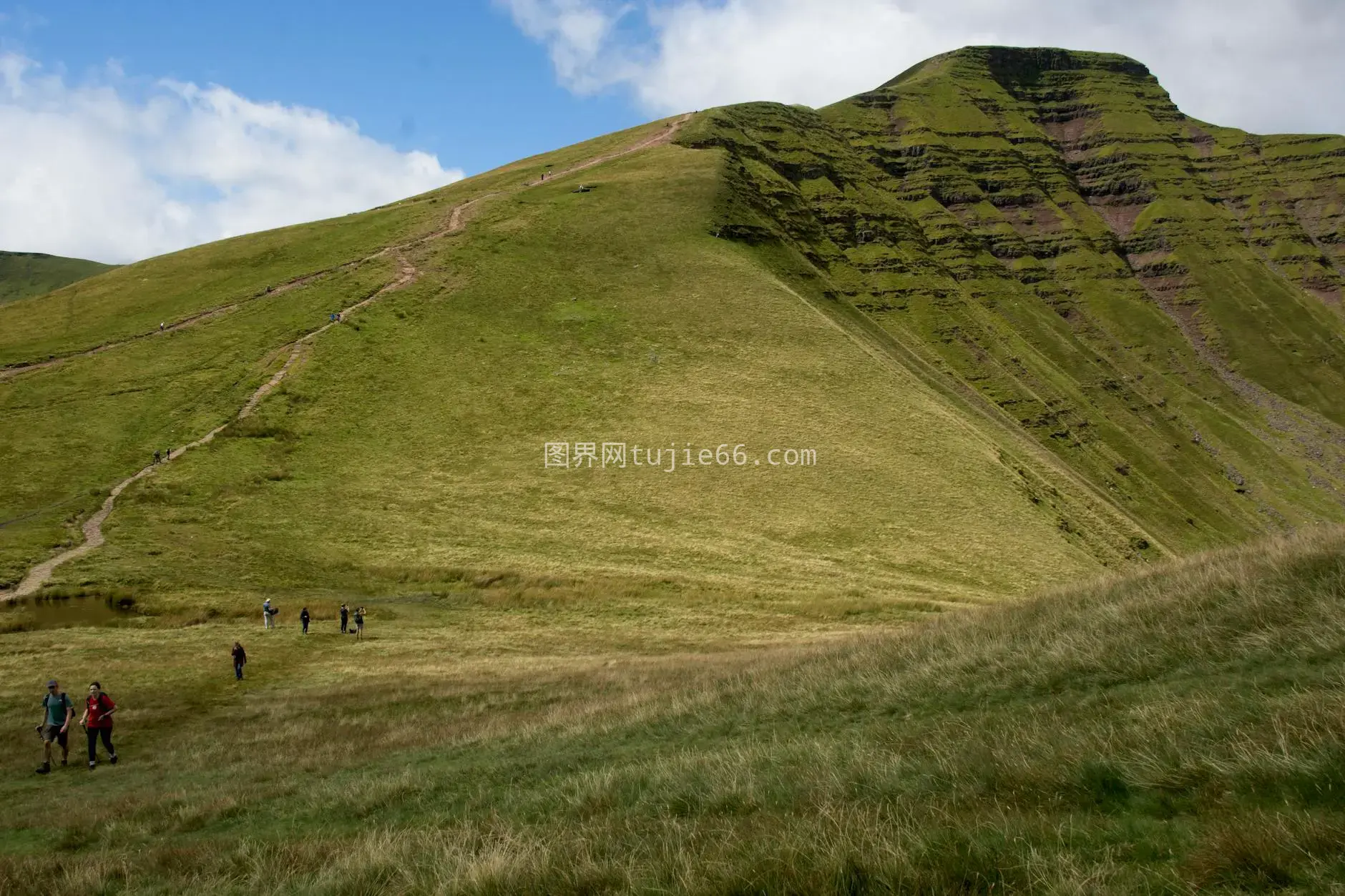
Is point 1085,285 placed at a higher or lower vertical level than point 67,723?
higher

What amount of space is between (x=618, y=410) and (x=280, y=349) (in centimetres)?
2866

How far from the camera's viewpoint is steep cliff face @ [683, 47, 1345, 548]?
373 feet

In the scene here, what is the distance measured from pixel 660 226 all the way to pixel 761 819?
9003 centimetres

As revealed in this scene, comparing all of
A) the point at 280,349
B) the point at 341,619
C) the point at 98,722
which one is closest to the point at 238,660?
the point at 341,619

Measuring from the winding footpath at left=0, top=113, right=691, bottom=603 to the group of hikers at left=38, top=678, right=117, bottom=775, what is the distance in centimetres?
2270

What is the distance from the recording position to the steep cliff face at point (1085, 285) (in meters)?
114

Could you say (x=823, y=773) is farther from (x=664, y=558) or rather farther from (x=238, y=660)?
(x=664, y=558)

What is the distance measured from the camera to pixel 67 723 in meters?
18.3

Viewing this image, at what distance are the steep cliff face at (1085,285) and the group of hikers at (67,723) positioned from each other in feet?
271

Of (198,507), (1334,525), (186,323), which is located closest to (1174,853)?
(1334,525)

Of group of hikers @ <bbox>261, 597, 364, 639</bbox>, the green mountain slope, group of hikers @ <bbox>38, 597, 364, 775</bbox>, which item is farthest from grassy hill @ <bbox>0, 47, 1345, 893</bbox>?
group of hikers @ <bbox>261, 597, 364, 639</bbox>

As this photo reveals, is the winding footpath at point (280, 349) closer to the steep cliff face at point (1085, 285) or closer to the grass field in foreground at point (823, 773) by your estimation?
the grass field in foreground at point (823, 773)

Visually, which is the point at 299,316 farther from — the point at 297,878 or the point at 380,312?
the point at 297,878

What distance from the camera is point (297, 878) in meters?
8.01
